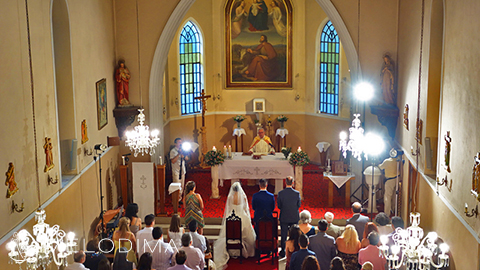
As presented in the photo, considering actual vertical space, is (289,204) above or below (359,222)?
above

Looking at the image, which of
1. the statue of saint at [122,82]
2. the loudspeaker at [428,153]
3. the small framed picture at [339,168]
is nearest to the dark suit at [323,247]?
the loudspeaker at [428,153]

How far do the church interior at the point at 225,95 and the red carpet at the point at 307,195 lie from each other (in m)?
0.18

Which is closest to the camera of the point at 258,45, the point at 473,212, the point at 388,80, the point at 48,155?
the point at 473,212

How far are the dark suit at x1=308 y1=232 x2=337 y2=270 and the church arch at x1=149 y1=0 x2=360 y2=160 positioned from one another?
6437mm

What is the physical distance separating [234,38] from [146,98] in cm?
593

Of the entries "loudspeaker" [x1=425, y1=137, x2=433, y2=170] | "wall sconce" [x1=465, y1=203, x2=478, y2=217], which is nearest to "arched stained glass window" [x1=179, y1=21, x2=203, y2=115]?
"loudspeaker" [x1=425, y1=137, x2=433, y2=170]

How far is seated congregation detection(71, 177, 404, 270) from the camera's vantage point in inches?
320

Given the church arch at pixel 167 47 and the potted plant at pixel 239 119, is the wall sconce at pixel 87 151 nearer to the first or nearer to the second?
the church arch at pixel 167 47

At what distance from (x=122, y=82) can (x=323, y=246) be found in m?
7.64

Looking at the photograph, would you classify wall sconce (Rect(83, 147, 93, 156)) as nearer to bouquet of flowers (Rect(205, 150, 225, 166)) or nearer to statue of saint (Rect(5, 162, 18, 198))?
bouquet of flowers (Rect(205, 150, 225, 166))

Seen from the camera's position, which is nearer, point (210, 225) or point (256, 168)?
point (210, 225)

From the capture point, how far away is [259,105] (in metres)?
19.5

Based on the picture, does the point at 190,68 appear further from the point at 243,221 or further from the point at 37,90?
the point at 37,90

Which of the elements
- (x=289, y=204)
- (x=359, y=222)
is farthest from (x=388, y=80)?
(x=359, y=222)
